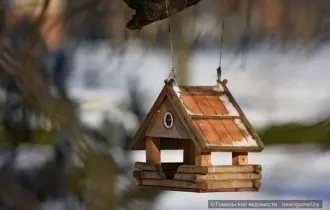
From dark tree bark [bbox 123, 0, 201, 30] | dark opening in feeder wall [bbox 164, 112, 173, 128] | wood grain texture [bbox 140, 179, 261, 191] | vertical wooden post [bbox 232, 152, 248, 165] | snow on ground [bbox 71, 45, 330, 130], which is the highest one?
snow on ground [bbox 71, 45, 330, 130]

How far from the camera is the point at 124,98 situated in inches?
141

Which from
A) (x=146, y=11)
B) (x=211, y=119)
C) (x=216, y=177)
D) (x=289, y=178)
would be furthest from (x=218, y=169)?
(x=289, y=178)

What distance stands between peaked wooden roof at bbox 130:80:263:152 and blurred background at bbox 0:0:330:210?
1461mm

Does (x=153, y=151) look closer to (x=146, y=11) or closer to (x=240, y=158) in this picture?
(x=240, y=158)

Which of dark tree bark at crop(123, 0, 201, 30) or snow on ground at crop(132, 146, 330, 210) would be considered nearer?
dark tree bark at crop(123, 0, 201, 30)

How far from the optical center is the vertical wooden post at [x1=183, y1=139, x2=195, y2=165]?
2.05 m

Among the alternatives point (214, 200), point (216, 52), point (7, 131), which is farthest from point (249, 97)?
point (7, 131)

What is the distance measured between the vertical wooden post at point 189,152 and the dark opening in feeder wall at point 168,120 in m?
0.07

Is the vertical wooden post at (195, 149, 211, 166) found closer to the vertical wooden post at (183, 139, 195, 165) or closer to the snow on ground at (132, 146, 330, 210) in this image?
the vertical wooden post at (183, 139, 195, 165)

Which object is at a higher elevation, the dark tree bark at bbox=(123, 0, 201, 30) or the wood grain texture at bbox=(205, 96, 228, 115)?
the dark tree bark at bbox=(123, 0, 201, 30)

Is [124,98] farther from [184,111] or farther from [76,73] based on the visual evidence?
[184,111]

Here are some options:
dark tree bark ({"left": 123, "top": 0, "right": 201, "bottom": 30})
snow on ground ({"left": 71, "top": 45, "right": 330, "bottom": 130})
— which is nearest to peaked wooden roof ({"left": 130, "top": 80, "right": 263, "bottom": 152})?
dark tree bark ({"left": 123, "top": 0, "right": 201, "bottom": 30})

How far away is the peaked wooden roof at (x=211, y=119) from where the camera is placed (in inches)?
76.6

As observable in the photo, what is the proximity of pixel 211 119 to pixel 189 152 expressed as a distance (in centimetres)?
12
